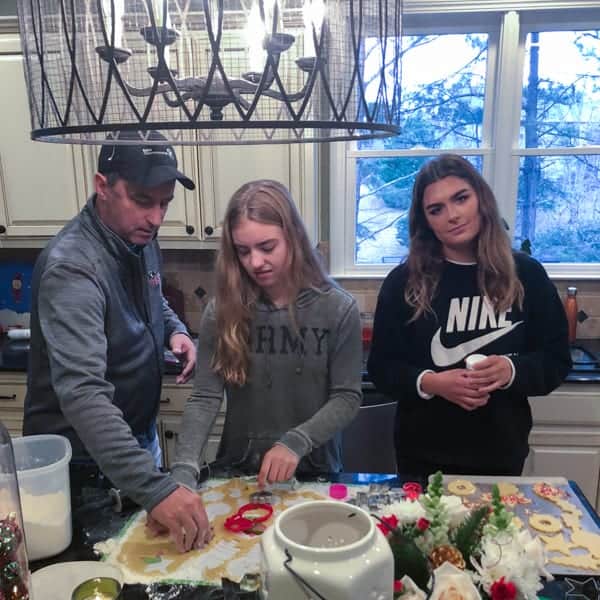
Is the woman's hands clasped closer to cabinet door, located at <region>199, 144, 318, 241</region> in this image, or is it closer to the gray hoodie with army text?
the gray hoodie with army text

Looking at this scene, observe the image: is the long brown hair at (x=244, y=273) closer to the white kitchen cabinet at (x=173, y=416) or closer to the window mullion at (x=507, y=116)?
the white kitchen cabinet at (x=173, y=416)

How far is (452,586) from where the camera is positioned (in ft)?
2.44

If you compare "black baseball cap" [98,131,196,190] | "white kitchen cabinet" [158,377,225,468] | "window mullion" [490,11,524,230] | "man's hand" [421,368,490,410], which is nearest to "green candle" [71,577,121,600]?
"black baseball cap" [98,131,196,190]

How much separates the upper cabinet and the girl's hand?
1165 mm

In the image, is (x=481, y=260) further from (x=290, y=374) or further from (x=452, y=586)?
(x=452, y=586)

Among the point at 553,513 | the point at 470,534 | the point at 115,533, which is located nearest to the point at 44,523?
the point at 115,533

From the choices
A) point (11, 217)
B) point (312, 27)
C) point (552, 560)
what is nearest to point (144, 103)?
point (312, 27)

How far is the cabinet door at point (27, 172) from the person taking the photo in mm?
2439

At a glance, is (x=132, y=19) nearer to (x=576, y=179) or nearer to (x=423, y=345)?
(x=423, y=345)

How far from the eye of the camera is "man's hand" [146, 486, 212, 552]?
1.03 m

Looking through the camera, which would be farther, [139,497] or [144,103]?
[139,497]

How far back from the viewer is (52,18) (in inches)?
24.5

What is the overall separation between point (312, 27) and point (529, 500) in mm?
1004

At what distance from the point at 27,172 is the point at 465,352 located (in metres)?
2.00
